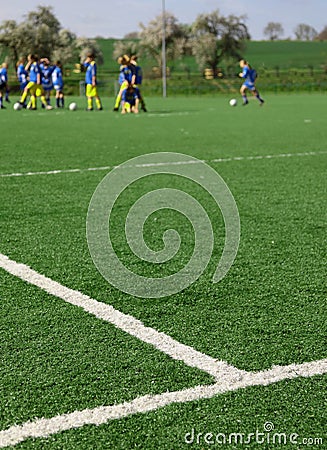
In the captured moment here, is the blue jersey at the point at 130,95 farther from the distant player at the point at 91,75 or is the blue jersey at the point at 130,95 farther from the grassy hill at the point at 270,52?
the grassy hill at the point at 270,52

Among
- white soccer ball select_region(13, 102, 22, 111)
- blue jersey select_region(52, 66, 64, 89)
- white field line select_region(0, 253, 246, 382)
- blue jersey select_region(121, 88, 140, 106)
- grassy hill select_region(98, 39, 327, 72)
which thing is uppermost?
grassy hill select_region(98, 39, 327, 72)

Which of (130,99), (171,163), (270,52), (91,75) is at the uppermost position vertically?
(270,52)

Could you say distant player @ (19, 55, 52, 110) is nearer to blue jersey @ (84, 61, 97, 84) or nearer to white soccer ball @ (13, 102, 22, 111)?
white soccer ball @ (13, 102, 22, 111)

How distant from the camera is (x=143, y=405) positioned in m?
2.42

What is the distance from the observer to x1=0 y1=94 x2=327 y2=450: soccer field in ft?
7.54

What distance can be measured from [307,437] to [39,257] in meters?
2.52

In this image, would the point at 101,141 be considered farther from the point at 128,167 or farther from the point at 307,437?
the point at 307,437

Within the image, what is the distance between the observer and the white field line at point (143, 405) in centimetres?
225

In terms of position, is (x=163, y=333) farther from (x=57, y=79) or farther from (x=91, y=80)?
(x=57, y=79)

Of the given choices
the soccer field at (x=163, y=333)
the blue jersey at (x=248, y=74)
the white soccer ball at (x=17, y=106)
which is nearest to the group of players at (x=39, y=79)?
the white soccer ball at (x=17, y=106)

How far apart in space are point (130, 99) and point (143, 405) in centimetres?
2216

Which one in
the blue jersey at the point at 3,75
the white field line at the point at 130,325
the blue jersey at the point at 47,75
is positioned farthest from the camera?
the blue jersey at the point at 3,75

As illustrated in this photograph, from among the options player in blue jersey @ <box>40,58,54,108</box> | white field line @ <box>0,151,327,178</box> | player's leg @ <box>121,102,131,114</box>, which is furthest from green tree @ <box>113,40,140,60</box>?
white field line @ <box>0,151,327,178</box>

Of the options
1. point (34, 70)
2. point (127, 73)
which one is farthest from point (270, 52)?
point (127, 73)
